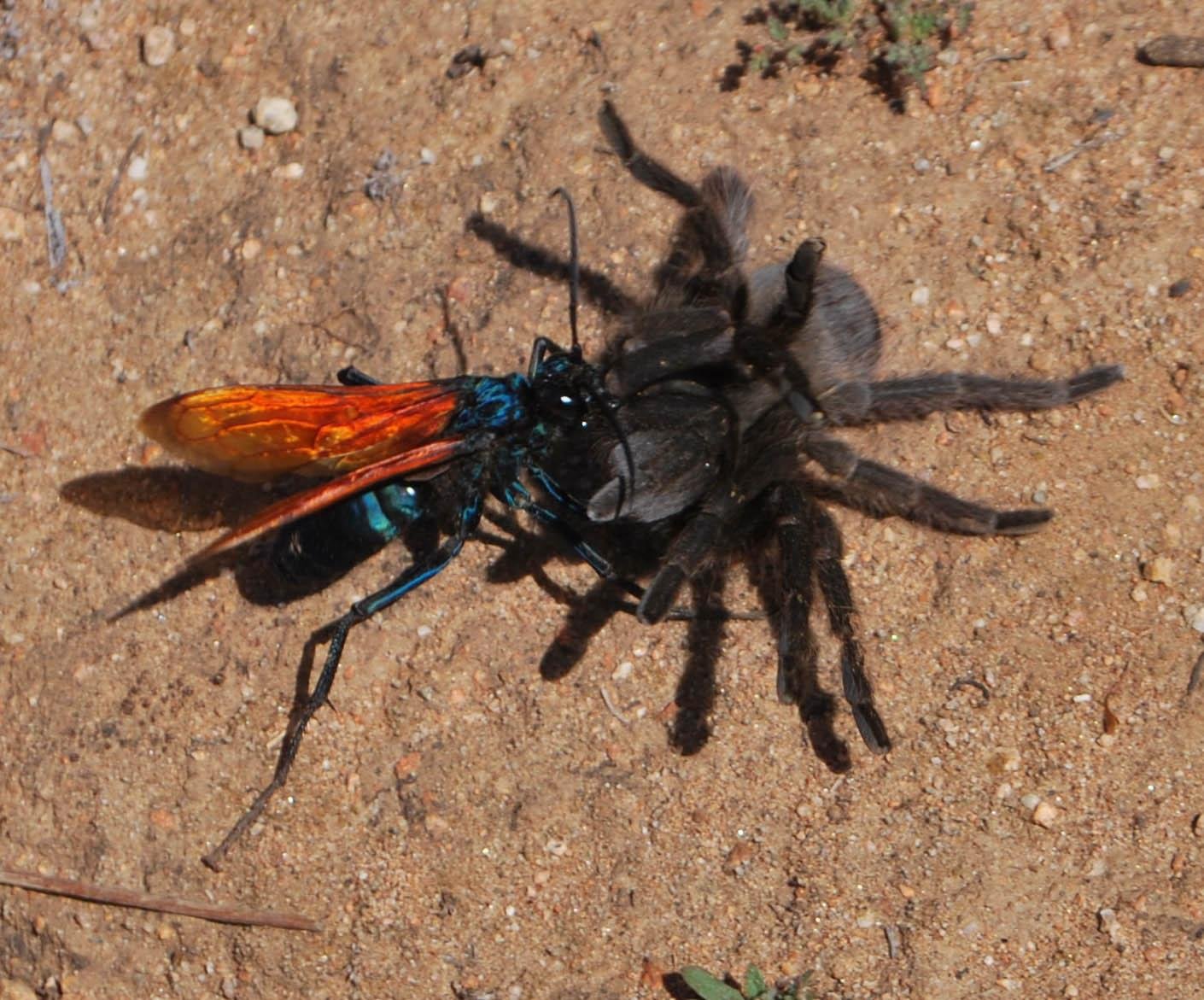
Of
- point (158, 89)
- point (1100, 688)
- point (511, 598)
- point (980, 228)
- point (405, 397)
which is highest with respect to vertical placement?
point (158, 89)

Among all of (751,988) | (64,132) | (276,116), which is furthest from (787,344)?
(64,132)

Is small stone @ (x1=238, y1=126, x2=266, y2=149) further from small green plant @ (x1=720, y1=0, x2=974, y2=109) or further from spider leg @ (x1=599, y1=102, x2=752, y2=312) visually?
small green plant @ (x1=720, y1=0, x2=974, y2=109)

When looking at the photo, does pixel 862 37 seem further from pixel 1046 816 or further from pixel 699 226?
pixel 1046 816

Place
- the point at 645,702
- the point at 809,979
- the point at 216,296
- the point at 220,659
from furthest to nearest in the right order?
the point at 216,296 < the point at 220,659 < the point at 645,702 < the point at 809,979

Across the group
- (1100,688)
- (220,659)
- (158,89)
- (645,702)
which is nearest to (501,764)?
(645,702)

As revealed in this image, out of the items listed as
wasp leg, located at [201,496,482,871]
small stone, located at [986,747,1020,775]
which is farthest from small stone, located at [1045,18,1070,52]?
wasp leg, located at [201,496,482,871]

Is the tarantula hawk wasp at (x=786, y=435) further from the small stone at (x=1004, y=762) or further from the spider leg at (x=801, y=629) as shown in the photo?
the small stone at (x=1004, y=762)

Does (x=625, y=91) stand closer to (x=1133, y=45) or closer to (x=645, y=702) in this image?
(x=1133, y=45)
